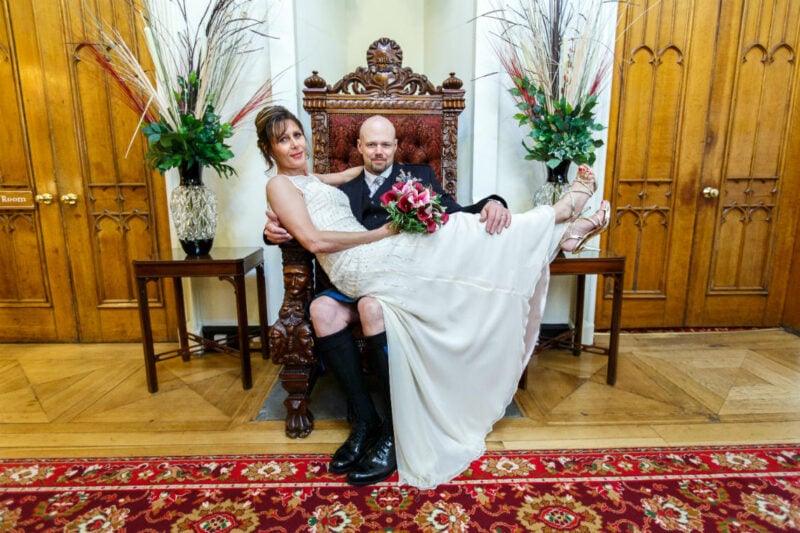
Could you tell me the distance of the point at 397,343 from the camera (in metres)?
1.50

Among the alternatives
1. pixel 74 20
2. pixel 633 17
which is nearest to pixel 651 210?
pixel 633 17

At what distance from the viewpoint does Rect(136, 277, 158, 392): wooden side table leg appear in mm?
2045

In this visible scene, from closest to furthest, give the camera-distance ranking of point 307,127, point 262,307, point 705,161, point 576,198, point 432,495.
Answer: point 432,495
point 576,198
point 262,307
point 307,127
point 705,161

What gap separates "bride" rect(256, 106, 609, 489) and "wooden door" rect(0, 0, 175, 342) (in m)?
1.47

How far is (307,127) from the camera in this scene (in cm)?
261

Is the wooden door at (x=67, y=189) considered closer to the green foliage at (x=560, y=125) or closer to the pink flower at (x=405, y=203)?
the pink flower at (x=405, y=203)

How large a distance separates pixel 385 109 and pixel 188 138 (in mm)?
975

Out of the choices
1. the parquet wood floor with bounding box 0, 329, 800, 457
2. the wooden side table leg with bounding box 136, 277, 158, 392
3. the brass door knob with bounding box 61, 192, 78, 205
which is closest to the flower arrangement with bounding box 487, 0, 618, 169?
the parquet wood floor with bounding box 0, 329, 800, 457

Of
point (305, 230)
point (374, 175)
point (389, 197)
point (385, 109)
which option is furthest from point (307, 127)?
point (389, 197)

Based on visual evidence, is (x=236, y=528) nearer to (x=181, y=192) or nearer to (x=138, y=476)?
(x=138, y=476)

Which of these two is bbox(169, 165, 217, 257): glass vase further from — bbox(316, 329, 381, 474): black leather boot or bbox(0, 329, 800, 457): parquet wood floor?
bbox(316, 329, 381, 474): black leather boot

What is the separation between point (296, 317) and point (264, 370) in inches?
34.9

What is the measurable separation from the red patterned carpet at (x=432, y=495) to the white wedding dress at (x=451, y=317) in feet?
0.48

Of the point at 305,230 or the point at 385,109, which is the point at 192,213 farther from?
the point at 385,109
